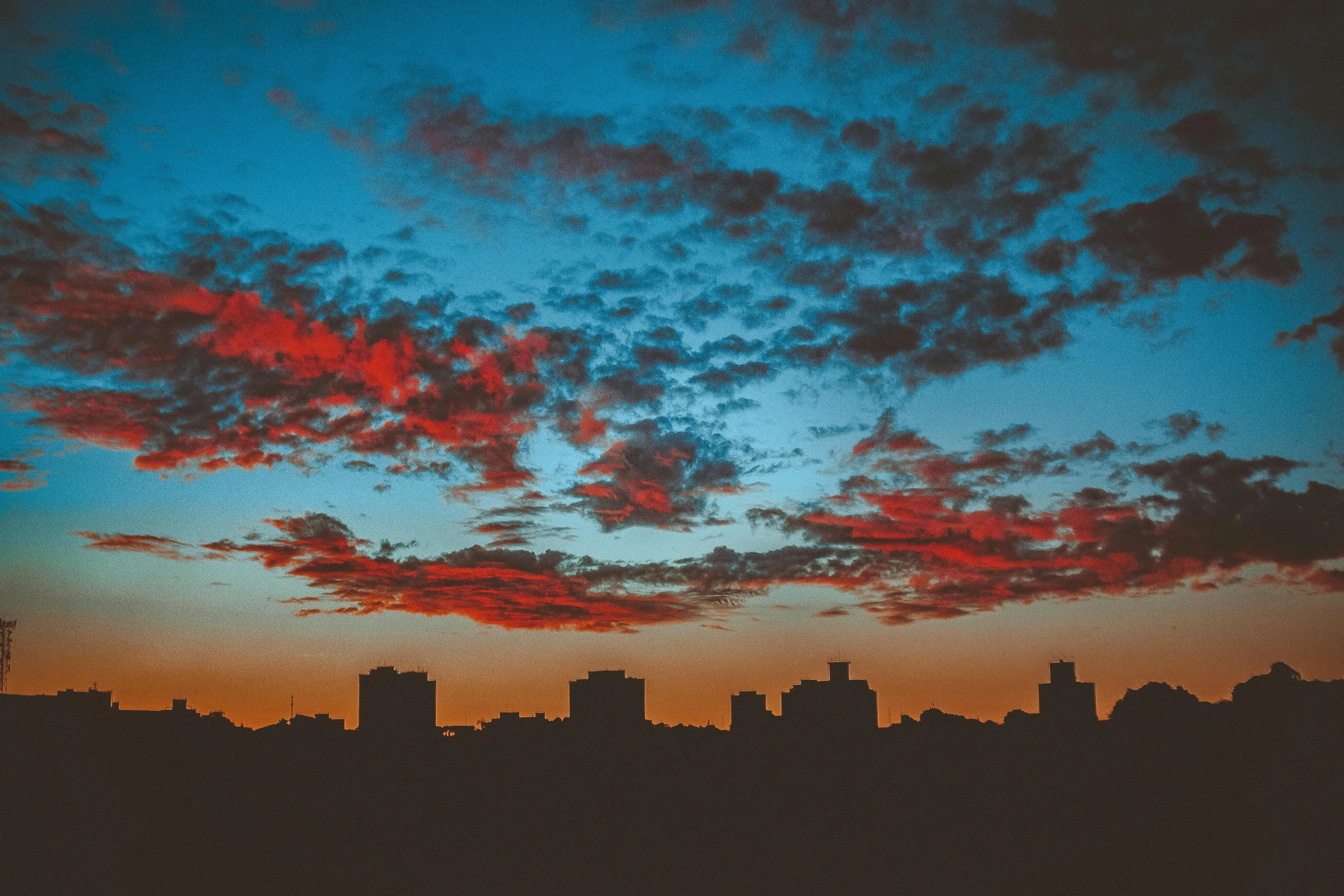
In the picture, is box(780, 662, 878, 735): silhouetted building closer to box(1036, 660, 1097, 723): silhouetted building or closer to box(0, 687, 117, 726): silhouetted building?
box(1036, 660, 1097, 723): silhouetted building

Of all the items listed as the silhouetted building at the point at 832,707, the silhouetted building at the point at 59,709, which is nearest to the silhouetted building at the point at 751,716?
the silhouetted building at the point at 832,707

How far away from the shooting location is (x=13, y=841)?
7656 cm

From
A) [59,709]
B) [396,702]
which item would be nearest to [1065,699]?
[396,702]

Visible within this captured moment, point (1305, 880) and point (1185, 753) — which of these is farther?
point (1185, 753)

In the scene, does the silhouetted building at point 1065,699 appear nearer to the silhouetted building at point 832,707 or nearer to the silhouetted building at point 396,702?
the silhouetted building at point 832,707

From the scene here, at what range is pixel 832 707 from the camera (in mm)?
170875

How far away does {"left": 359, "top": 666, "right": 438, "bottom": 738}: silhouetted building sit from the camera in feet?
497

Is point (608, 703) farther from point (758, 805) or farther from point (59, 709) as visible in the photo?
point (59, 709)

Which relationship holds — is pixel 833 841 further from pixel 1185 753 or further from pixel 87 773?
pixel 87 773

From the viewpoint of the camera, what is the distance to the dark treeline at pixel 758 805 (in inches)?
4616

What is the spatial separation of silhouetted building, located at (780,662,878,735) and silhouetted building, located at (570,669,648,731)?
75.8 ft

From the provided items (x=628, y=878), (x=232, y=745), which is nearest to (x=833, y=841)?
Result: (x=628, y=878)

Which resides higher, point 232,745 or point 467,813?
point 232,745

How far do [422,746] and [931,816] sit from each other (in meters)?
68.8
